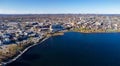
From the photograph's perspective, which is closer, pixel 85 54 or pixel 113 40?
pixel 85 54

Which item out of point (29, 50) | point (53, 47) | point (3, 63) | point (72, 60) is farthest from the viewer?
point (53, 47)

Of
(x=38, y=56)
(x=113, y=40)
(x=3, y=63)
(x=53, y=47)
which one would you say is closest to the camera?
(x=3, y=63)

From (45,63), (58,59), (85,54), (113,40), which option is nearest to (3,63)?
(45,63)

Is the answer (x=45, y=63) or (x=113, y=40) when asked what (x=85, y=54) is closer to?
(x=45, y=63)

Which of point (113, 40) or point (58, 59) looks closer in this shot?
point (58, 59)

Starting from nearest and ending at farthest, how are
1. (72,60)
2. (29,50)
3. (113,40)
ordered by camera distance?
(72,60) < (29,50) < (113,40)

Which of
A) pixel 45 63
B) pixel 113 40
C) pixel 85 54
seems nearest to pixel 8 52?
pixel 45 63

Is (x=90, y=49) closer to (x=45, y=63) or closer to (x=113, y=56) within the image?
(x=113, y=56)

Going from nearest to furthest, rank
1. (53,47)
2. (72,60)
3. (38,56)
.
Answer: (72,60) → (38,56) → (53,47)
